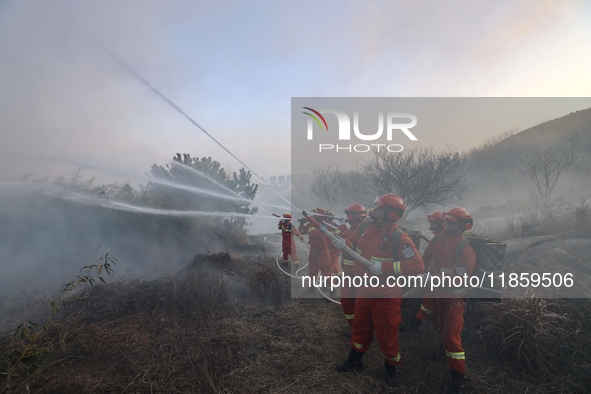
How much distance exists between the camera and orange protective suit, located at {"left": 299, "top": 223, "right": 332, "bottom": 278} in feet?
27.0

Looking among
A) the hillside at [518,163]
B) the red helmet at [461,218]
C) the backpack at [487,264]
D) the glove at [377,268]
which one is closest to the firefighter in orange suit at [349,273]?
the glove at [377,268]

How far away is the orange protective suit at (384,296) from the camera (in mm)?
3822

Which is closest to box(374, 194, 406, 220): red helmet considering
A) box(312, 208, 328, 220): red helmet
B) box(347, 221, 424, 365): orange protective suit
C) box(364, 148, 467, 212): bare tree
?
box(347, 221, 424, 365): orange protective suit

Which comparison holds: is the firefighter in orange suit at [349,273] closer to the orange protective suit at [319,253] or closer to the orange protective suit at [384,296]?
the orange protective suit at [319,253]

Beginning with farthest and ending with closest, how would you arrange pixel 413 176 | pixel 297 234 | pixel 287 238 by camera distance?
pixel 413 176
pixel 287 238
pixel 297 234

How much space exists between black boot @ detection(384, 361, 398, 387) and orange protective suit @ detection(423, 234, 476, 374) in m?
0.76

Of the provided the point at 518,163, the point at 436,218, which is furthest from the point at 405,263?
the point at 518,163

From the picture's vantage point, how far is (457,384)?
12.3 feet

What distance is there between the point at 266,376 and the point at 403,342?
2.62m

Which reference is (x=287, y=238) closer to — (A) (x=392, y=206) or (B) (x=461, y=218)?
(B) (x=461, y=218)

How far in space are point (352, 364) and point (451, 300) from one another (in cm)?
171

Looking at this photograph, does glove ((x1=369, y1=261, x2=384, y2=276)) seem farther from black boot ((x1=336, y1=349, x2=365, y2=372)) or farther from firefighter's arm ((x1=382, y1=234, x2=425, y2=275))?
black boot ((x1=336, y1=349, x2=365, y2=372))

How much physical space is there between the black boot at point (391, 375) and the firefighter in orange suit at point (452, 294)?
68 cm

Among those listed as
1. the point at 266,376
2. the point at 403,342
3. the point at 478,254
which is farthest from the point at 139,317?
the point at 478,254
